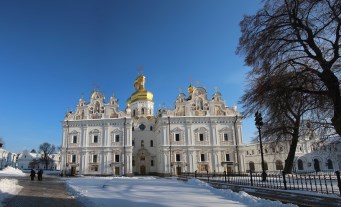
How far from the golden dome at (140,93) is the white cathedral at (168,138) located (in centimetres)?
1132

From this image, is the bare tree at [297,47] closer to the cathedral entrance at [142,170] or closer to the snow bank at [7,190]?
the snow bank at [7,190]

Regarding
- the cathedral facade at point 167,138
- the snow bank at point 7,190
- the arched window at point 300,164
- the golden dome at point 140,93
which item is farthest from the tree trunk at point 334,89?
the arched window at point 300,164

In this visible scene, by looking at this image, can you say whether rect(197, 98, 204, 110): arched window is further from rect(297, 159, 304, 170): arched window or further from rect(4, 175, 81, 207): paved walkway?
rect(4, 175, 81, 207): paved walkway

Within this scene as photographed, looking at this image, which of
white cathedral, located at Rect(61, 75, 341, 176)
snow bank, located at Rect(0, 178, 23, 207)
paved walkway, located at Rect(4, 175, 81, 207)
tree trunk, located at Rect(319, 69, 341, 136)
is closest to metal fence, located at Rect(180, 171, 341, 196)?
tree trunk, located at Rect(319, 69, 341, 136)

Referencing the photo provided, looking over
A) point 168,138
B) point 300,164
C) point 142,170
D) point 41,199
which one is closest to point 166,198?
point 41,199

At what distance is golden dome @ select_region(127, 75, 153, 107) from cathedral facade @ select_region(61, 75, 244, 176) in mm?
11144

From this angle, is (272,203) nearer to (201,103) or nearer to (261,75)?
(261,75)

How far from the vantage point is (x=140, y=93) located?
62094 millimetres

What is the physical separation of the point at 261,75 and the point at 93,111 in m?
43.3

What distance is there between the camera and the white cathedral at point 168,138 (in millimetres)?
46188

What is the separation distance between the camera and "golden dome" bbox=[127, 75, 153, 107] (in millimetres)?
61528

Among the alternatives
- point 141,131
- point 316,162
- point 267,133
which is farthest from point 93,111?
point 316,162

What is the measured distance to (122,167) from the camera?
153 feet

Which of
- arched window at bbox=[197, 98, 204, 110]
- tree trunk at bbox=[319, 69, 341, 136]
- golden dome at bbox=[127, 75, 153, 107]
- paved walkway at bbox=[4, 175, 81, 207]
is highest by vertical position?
golden dome at bbox=[127, 75, 153, 107]
